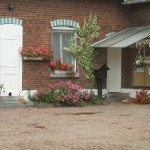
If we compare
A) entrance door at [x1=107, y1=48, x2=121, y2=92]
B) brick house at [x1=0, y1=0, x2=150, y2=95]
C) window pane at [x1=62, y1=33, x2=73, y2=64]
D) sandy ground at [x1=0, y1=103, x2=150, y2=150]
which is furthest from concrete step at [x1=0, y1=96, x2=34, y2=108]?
entrance door at [x1=107, y1=48, x2=121, y2=92]

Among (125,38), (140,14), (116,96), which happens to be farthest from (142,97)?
(140,14)

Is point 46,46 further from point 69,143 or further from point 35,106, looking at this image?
point 69,143

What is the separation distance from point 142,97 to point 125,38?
2.22m

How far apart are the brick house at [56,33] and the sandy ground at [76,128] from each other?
2.04 m

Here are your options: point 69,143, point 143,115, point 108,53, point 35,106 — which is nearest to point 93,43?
point 108,53

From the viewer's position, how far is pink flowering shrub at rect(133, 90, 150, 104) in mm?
17734

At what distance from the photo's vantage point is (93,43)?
61.1 ft

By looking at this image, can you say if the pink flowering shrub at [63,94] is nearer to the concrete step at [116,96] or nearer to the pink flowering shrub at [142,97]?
the concrete step at [116,96]

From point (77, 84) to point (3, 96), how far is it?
283cm

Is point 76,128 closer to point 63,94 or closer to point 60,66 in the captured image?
point 63,94

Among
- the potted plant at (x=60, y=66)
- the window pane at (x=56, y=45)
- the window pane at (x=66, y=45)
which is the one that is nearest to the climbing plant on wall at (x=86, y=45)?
the window pane at (x=66, y=45)

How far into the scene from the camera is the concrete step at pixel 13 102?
1622 cm

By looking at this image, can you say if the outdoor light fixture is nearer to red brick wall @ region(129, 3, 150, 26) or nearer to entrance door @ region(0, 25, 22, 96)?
entrance door @ region(0, 25, 22, 96)

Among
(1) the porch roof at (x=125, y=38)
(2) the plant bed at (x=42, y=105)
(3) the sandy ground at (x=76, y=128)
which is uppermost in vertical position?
(1) the porch roof at (x=125, y=38)
